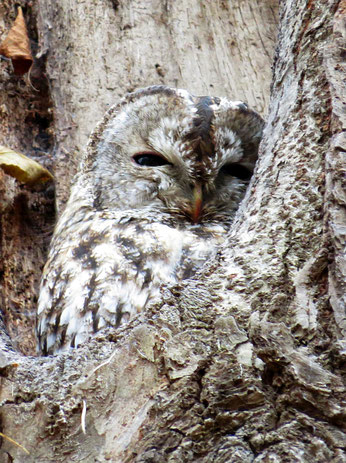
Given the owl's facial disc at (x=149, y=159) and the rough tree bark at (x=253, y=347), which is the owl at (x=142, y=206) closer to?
the owl's facial disc at (x=149, y=159)

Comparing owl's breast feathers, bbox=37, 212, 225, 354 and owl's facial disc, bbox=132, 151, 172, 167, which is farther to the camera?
owl's facial disc, bbox=132, 151, 172, 167

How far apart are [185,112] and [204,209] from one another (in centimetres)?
32

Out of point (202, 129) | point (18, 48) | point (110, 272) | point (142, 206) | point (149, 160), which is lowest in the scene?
point (110, 272)

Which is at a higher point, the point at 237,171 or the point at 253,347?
the point at 237,171

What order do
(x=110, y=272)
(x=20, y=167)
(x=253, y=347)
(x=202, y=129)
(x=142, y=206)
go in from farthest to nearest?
(x=20, y=167), (x=142, y=206), (x=202, y=129), (x=110, y=272), (x=253, y=347)

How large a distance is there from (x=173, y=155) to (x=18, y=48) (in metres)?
1.01

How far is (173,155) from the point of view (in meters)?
2.10

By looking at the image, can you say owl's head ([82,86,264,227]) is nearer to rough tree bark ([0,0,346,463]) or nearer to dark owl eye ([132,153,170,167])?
dark owl eye ([132,153,170,167])

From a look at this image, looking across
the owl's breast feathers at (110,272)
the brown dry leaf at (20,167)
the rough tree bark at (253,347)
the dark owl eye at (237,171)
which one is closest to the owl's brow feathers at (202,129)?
the dark owl eye at (237,171)

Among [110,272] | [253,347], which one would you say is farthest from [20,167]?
[253,347]

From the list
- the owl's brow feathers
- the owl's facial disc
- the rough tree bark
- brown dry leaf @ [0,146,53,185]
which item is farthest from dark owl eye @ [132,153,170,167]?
the rough tree bark

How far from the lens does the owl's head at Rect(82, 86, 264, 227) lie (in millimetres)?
2070

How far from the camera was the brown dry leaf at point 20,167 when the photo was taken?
2.39 m

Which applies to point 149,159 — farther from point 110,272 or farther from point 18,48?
point 18,48
